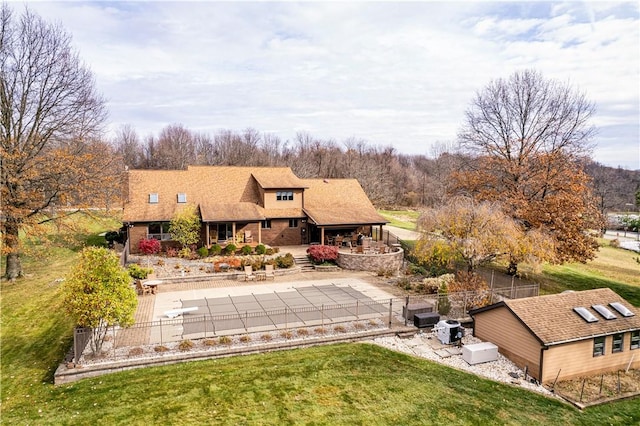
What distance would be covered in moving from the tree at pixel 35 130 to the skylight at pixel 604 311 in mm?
25781

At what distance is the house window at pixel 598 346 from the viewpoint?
14938 mm

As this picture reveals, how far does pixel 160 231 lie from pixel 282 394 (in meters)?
19.2

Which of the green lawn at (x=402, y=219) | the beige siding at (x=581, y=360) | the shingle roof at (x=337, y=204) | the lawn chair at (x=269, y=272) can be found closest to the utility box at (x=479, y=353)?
the beige siding at (x=581, y=360)

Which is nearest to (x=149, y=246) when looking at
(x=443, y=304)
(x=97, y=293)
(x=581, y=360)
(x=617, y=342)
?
(x=97, y=293)

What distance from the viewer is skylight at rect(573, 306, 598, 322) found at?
15.2 meters

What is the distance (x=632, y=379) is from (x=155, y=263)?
24.3m

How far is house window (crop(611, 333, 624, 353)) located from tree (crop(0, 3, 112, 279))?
26.5 meters

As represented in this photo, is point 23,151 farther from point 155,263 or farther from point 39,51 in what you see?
point 155,263

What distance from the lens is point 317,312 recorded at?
17953 millimetres

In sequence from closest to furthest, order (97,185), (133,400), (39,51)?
(133,400) → (39,51) → (97,185)

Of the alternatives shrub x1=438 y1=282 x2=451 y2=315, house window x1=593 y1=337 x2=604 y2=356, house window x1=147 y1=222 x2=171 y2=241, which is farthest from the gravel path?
house window x1=147 y1=222 x2=171 y2=241

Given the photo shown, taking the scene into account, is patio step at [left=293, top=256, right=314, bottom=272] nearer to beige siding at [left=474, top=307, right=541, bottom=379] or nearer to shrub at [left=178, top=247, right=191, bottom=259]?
shrub at [left=178, top=247, right=191, bottom=259]

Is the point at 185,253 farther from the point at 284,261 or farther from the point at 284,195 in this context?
the point at 284,195

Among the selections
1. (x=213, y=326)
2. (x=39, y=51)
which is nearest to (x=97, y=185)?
(x=39, y=51)
